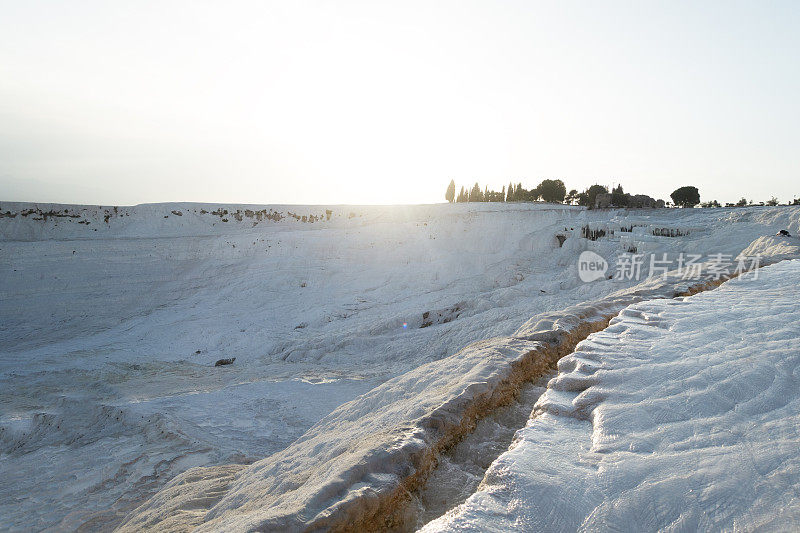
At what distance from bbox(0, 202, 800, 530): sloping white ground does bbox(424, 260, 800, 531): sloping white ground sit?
1559mm

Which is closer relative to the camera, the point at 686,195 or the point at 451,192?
the point at 686,195

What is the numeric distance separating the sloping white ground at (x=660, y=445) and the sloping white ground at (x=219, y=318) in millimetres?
1559

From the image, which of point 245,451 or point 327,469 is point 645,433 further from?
point 245,451

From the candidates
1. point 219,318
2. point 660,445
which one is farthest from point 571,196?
point 660,445

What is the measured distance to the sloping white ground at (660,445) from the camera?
1.56 metres

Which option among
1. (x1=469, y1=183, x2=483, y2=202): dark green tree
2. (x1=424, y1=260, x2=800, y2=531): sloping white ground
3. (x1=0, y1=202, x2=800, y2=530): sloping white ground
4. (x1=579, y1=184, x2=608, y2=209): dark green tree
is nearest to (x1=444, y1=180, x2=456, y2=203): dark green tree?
(x1=469, y1=183, x2=483, y2=202): dark green tree

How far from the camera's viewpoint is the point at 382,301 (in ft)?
47.2

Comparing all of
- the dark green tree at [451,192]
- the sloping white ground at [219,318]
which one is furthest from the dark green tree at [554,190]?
the sloping white ground at [219,318]

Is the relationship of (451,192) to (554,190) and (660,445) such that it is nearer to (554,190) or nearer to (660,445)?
(554,190)

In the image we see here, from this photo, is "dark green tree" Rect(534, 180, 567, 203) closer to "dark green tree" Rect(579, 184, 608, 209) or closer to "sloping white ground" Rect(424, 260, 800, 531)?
"dark green tree" Rect(579, 184, 608, 209)

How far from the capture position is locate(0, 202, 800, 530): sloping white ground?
17.2 ft

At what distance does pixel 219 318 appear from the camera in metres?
14.2

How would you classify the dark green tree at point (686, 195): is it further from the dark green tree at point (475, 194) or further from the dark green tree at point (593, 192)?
the dark green tree at point (475, 194)

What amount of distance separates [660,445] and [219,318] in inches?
555
